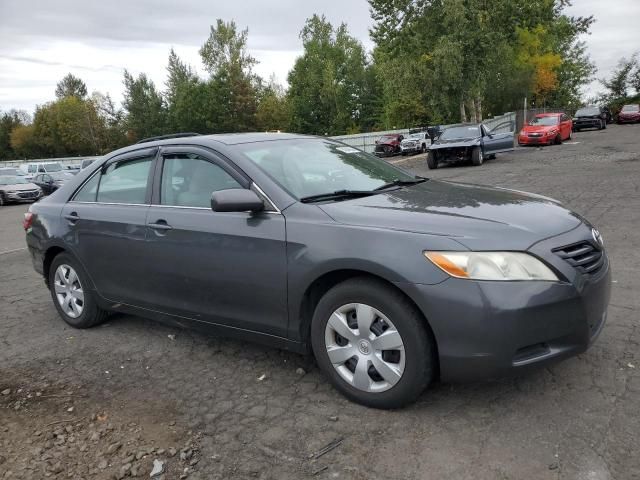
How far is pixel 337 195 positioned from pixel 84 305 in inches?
103

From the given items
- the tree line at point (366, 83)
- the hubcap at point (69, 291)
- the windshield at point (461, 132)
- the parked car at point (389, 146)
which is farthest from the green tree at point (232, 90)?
the hubcap at point (69, 291)

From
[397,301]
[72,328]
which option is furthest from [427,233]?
[72,328]

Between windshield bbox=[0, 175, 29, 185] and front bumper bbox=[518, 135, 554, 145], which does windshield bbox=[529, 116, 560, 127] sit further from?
windshield bbox=[0, 175, 29, 185]

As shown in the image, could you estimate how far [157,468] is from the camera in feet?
8.96

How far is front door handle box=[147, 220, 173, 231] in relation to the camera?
12.9 feet

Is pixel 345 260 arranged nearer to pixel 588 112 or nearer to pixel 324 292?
pixel 324 292

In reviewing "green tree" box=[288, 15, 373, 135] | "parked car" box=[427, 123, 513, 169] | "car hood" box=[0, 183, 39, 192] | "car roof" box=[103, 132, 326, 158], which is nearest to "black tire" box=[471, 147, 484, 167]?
"parked car" box=[427, 123, 513, 169]

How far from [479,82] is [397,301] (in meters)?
33.8

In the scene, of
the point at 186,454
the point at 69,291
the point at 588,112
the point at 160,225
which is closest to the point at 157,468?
the point at 186,454

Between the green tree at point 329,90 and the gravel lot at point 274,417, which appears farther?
the green tree at point 329,90

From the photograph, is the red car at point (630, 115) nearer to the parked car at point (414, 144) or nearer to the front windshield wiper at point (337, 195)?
the parked car at point (414, 144)

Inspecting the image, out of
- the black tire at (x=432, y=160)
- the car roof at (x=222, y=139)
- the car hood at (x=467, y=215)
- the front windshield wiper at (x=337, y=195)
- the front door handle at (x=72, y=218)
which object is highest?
the car roof at (x=222, y=139)

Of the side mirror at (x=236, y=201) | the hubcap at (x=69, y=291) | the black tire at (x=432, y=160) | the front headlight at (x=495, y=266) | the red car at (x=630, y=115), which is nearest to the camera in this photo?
the front headlight at (x=495, y=266)

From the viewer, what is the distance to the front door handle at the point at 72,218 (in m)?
4.70
